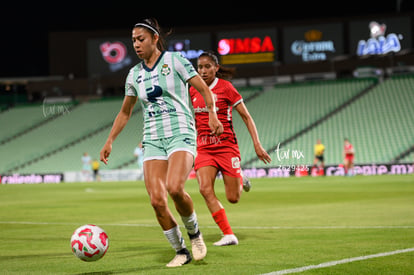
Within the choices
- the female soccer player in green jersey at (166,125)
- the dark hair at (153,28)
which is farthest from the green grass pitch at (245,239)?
the dark hair at (153,28)

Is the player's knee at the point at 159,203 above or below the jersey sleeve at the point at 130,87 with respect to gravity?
below

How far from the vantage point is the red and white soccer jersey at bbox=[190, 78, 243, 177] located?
31.5 ft

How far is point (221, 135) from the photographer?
9.68m

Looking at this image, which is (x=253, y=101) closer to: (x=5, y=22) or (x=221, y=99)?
(x=5, y=22)

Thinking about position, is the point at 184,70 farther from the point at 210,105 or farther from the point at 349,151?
the point at 349,151

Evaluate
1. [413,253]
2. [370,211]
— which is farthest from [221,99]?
[370,211]

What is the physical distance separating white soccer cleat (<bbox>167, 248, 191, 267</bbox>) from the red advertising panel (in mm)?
48987

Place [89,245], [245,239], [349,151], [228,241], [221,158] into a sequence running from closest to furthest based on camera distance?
1. [89,245]
2. [228,241]
3. [221,158]
4. [245,239]
5. [349,151]

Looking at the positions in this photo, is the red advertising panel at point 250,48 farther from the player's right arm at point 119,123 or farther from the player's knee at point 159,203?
the player's knee at point 159,203

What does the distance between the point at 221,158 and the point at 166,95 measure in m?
2.51

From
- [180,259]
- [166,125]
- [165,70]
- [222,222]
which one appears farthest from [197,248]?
[165,70]

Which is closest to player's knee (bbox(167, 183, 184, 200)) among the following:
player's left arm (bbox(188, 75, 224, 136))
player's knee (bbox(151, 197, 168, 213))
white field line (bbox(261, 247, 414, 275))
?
player's knee (bbox(151, 197, 168, 213))

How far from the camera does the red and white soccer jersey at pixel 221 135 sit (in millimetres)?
9594

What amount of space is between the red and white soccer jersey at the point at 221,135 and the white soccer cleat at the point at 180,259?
239cm
